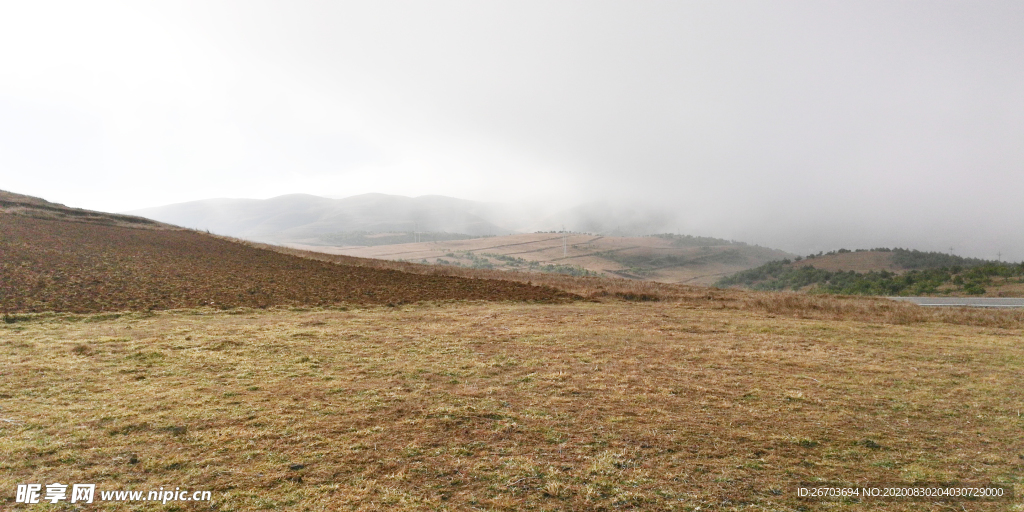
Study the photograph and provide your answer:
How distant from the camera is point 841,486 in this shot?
482 cm

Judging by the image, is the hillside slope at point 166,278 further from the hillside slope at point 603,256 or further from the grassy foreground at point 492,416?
the hillside slope at point 603,256

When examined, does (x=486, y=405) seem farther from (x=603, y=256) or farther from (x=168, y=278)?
(x=603, y=256)

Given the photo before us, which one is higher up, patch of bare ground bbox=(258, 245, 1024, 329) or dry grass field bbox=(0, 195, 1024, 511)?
patch of bare ground bbox=(258, 245, 1024, 329)

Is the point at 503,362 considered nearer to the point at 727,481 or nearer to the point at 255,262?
the point at 727,481

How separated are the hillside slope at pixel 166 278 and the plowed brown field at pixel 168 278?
0.12ft

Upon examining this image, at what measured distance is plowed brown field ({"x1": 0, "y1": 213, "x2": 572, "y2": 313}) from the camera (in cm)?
1655

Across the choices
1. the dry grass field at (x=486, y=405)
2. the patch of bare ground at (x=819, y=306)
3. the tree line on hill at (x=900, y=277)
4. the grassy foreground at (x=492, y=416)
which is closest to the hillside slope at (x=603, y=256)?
the tree line on hill at (x=900, y=277)

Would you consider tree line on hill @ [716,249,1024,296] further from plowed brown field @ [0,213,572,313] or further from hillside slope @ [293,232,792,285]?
plowed brown field @ [0,213,572,313]

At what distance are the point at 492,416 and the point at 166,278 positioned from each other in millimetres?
21767

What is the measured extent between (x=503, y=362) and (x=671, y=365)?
13.1ft

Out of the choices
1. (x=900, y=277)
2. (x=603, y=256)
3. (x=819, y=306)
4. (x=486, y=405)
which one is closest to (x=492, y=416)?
(x=486, y=405)

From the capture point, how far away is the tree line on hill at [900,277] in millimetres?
38031

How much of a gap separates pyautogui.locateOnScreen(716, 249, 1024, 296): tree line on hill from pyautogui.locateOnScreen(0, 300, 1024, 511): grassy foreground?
3468 cm

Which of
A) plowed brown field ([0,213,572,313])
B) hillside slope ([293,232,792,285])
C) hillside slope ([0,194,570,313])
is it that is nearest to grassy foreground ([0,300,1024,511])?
plowed brown field ([0,213,572,313])
